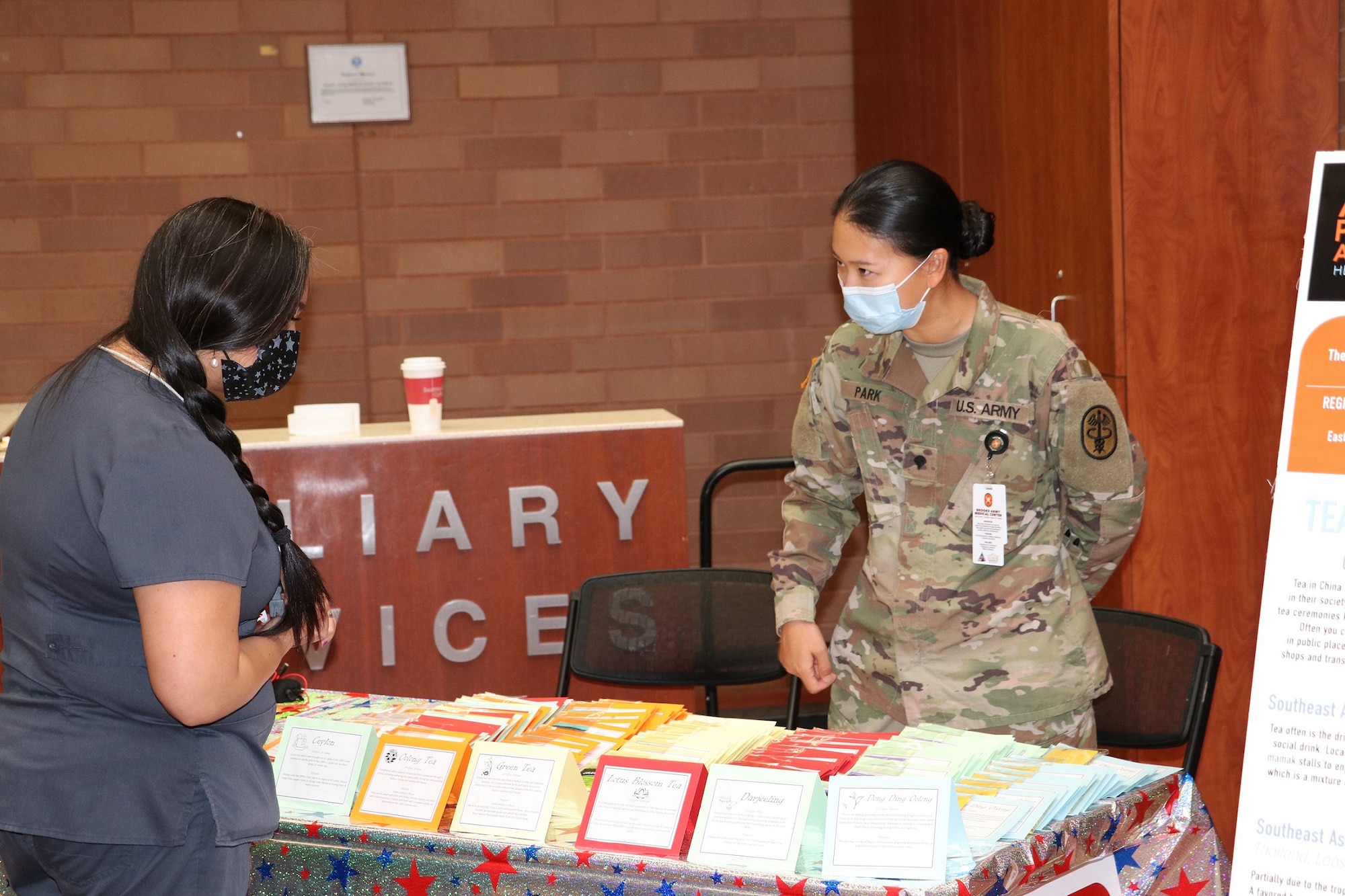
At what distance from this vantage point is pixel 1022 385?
1.94m

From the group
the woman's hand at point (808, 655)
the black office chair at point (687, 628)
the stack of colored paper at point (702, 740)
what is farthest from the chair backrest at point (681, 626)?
the stack of colored paper at point (702, 740)

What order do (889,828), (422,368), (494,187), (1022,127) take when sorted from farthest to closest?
(494,187), (1022,127), (422,368), (889,828)

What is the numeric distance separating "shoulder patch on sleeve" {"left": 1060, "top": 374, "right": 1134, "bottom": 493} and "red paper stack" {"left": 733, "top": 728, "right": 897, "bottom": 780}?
1.65ft

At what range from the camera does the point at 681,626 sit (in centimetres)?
269

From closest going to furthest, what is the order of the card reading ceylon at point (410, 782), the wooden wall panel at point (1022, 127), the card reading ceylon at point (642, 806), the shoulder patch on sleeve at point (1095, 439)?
the card reading ceylon at point (642, 806), the card reading ceylon at point (410, 782), the shoulder patch on sleeve at point (1095, 439), the wooden wall panel at point (1022, 127)

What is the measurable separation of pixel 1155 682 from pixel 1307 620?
1.64 feet

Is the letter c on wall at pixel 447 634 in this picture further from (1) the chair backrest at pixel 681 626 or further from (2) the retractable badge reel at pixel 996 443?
→ (2) the retractable badge reel at pixel 996 443

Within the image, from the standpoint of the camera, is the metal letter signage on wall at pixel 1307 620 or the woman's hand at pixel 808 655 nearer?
the metal letter signage on wall at pixel 1307 620

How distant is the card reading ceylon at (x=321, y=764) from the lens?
1.69 m

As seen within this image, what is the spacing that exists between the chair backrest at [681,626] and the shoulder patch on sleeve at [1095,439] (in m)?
0.89

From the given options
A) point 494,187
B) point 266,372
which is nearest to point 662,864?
point 266,372

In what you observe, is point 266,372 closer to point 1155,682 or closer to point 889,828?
point 889,828

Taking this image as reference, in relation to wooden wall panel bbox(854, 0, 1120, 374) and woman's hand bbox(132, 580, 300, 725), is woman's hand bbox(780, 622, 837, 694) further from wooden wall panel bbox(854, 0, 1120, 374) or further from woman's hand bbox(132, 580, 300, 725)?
wooden wall panel bbox(854, 0, 1120, 374)

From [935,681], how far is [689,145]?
3.12 metres
